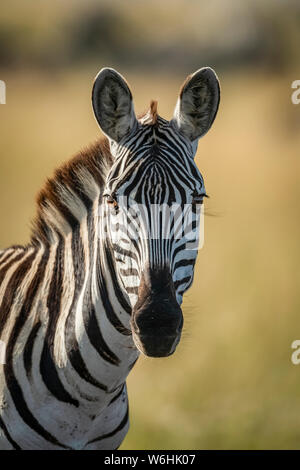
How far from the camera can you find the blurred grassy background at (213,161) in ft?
38.9

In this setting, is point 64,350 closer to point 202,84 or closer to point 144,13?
point 202,84

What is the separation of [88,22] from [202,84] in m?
16.7

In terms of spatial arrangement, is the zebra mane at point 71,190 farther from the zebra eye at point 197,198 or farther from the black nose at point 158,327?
the black nose at point 158,327

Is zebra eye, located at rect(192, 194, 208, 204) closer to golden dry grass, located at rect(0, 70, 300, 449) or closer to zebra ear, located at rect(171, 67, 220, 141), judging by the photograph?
zebra ear, located at rect(171, 67, 220, 141)

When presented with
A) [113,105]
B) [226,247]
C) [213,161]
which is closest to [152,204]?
[113,105]

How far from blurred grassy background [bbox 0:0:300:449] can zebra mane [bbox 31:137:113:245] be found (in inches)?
214

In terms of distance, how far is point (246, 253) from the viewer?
13.7 m

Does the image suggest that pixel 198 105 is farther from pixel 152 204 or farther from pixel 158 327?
pixel 158 327

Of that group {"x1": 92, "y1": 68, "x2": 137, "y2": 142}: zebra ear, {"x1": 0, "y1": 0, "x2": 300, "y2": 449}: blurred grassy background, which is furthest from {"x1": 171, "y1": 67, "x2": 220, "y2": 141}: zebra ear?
{"x1": 0, "y1": 0, "x2": 300, "y2": 449}: blurred grassy background

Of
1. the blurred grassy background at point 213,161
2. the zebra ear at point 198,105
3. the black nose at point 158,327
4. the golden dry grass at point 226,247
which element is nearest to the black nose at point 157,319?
the black nose at point 158,327

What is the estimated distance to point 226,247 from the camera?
1359 cm

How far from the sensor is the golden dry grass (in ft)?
38.2

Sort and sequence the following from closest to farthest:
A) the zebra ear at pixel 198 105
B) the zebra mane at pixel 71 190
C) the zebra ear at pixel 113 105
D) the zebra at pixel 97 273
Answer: the zebra at pixel 97 273, the zebra ear at pixel 113 105, the zebra ear at pixel 198 105, the zebra mane at pixel 71 190
